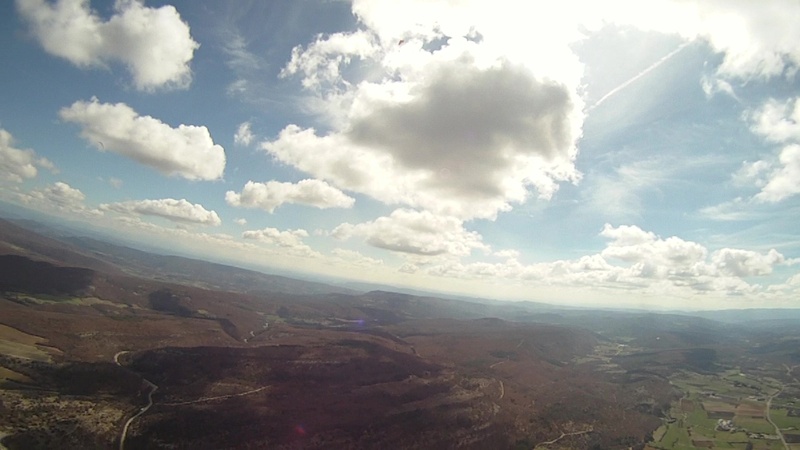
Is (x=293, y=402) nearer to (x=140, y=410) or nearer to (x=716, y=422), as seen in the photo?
(x=140, y=410)

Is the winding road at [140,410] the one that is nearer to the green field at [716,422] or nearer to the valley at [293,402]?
the valley at [293,402]

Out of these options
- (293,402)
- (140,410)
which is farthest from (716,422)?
(140,410)

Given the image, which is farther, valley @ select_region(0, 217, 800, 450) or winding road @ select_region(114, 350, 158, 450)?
valley @ select_region(0, 217, 800, 450)

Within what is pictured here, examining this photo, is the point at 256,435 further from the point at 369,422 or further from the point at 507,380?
the point at 507,380

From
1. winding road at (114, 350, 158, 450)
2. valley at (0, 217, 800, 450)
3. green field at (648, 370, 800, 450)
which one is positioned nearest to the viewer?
winding road at (114, 350, 158, 450)

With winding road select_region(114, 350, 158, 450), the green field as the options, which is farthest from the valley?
the green field

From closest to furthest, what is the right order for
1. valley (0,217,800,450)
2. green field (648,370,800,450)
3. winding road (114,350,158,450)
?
1. winding road (114,350,158,450)
2. valley (0,217,800,450)
3. green field (648,370,800,450)

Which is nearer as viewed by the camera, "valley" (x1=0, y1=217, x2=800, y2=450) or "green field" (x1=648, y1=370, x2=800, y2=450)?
"valley" (x1=0, y1=217, x2=800, y2=450)

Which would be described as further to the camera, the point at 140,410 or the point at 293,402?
the point at 293,402

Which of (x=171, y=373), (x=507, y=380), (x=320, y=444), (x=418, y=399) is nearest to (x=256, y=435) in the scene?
(x=320, y=444)

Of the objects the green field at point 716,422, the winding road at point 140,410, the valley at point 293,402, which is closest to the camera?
the winding road at point 140,410

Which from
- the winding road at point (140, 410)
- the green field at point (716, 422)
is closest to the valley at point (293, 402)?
the winding road at point (140, 410)

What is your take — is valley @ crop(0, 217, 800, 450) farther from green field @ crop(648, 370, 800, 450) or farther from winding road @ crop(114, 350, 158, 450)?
green field @ crop(648, 370, 800, 450)
